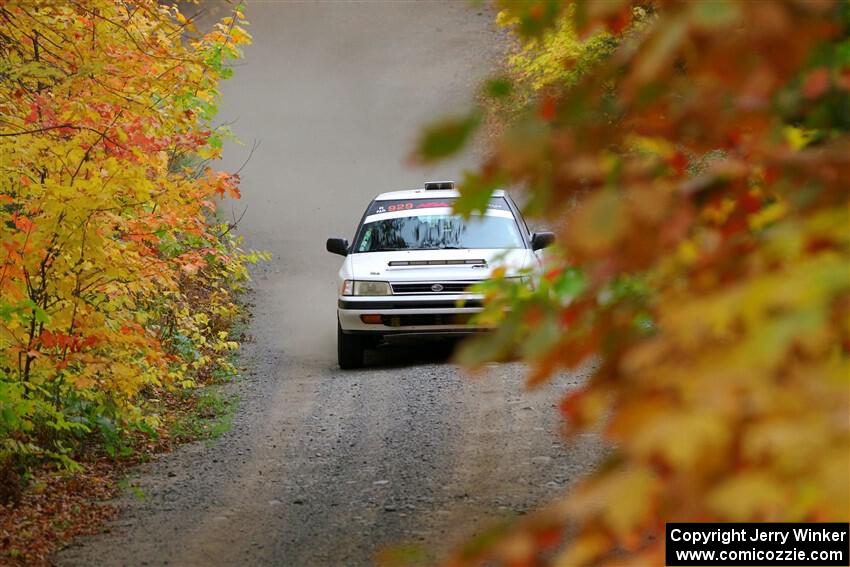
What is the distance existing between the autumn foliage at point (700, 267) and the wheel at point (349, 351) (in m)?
9.57

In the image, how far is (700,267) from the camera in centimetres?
220

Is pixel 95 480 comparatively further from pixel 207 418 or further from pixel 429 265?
pixel 429 265

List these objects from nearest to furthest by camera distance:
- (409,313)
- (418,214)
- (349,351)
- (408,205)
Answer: (409,313) < (349,351) < (418,214) < (408,205)

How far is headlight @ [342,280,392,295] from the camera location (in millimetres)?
11664

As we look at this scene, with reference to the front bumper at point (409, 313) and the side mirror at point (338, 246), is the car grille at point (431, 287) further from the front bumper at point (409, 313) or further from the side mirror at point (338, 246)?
the side mirror at point (338, 246)

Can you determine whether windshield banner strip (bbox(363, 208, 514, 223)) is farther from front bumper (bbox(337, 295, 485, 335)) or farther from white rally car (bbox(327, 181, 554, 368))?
front bumper (bbox(337, 295, 485, 335))

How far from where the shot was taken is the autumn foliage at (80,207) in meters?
7.62

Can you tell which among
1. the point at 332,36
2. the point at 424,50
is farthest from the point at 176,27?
the point at 332,36

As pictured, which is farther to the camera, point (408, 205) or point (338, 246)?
point (408, 205)

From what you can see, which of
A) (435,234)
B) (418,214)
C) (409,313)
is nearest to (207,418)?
(409,313)

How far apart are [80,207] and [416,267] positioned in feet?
15.3

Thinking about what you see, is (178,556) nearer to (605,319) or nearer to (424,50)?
(605,319)

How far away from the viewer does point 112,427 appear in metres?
9.43

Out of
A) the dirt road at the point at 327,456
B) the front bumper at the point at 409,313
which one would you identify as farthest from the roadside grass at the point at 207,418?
the front bumper at the point at 409,313
